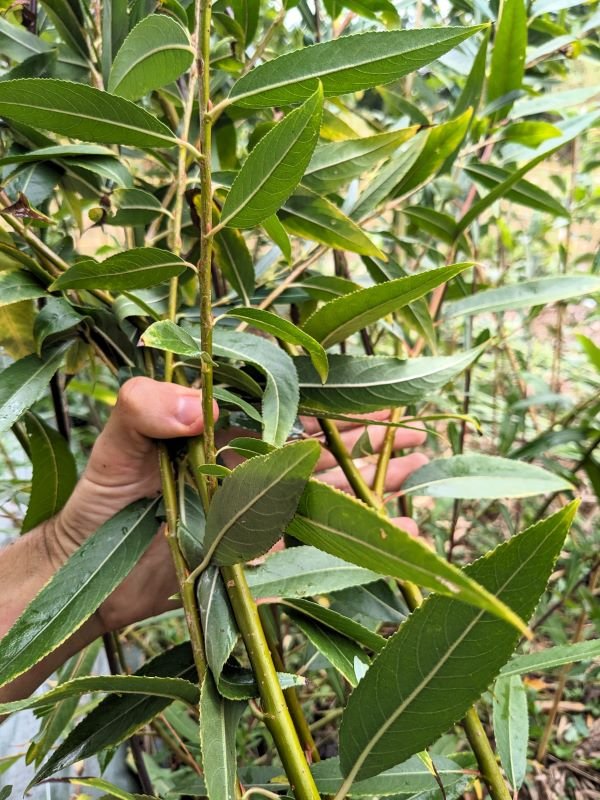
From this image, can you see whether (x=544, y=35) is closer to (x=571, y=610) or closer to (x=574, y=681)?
(x=571, y=610)

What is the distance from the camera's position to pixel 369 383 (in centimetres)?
45

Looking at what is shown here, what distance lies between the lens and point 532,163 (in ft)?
1.51

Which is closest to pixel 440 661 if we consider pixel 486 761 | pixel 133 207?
pixel 486 761

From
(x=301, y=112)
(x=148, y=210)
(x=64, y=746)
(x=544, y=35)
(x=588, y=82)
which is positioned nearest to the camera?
(x=301, y=112)

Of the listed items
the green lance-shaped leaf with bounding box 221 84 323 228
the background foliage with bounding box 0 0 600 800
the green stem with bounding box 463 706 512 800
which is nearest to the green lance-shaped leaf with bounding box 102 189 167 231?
the background foliage with bounding box 0 0 600 800

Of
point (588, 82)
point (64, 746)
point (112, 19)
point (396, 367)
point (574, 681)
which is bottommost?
point (574, 681)

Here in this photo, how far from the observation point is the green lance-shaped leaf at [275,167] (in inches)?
10.7

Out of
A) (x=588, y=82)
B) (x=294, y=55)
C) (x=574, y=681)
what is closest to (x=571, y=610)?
(x=574, y=681)

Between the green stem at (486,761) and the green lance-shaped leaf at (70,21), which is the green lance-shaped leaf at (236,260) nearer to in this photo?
the green lance-shaped leaf at (70,21)

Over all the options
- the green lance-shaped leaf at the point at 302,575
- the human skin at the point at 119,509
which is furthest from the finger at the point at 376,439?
the green lance-shaped leaf at the point at 302,575

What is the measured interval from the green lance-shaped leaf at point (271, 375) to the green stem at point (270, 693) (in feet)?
0.28

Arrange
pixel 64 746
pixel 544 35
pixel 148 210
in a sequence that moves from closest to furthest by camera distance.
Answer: pixel 64 746
pixel 148 210
pixel 544 35

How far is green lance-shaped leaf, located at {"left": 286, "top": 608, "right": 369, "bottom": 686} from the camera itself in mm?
377

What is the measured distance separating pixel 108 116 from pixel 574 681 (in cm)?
141
